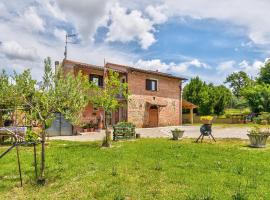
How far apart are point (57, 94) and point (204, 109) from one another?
4325 cm

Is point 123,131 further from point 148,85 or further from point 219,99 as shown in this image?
point 219,99

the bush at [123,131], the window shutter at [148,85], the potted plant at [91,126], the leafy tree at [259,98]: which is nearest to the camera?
the bush at [123,131]

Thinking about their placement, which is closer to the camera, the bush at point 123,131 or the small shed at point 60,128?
the bush at point 123,131

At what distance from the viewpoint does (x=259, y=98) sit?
43281 mm

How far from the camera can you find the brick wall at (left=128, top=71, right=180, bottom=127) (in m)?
32.1

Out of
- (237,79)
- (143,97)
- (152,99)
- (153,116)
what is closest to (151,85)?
(152,99)

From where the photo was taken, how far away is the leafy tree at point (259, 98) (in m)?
42.4

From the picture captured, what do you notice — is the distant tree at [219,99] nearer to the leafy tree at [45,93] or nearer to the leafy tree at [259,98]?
the leafy tree at [259,98]

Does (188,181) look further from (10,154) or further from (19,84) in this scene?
(10,154)

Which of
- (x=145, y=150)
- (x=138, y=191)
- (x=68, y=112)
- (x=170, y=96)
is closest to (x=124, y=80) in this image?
(x=170, y=96)

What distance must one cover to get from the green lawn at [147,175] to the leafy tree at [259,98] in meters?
33.1

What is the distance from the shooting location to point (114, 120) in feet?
106

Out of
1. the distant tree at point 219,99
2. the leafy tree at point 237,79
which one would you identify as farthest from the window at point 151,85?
the leafy tree at point 237,79

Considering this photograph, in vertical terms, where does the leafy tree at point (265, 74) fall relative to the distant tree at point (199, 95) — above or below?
above
